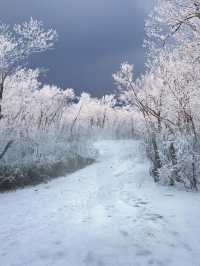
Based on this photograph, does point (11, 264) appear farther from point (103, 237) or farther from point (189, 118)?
point (189, 118)

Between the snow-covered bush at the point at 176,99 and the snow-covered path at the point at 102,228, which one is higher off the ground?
the snow-covered bush at the point at 176,99

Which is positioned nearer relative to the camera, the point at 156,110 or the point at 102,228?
the point at 102,228

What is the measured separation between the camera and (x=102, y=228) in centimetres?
761

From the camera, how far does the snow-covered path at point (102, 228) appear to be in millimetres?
5672

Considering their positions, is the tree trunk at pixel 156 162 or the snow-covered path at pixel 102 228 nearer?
the snow-covered path at pixel 102 228

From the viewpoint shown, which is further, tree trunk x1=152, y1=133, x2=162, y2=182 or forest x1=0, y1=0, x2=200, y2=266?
tree trunk x1=152, y1=133, x2=162, y2=182

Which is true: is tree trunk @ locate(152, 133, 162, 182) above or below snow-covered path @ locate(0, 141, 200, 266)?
above

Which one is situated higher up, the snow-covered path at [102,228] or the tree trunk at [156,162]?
the tree trunk at [156,162]

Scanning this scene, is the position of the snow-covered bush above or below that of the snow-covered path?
above

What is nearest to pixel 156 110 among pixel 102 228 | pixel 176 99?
pixel 176 99

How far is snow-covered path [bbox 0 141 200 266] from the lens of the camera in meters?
5.67

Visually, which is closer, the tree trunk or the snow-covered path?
the snow-covered path

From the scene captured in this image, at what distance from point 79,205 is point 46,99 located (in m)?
50.3

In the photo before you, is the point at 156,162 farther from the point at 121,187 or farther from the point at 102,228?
the point at 102,228
